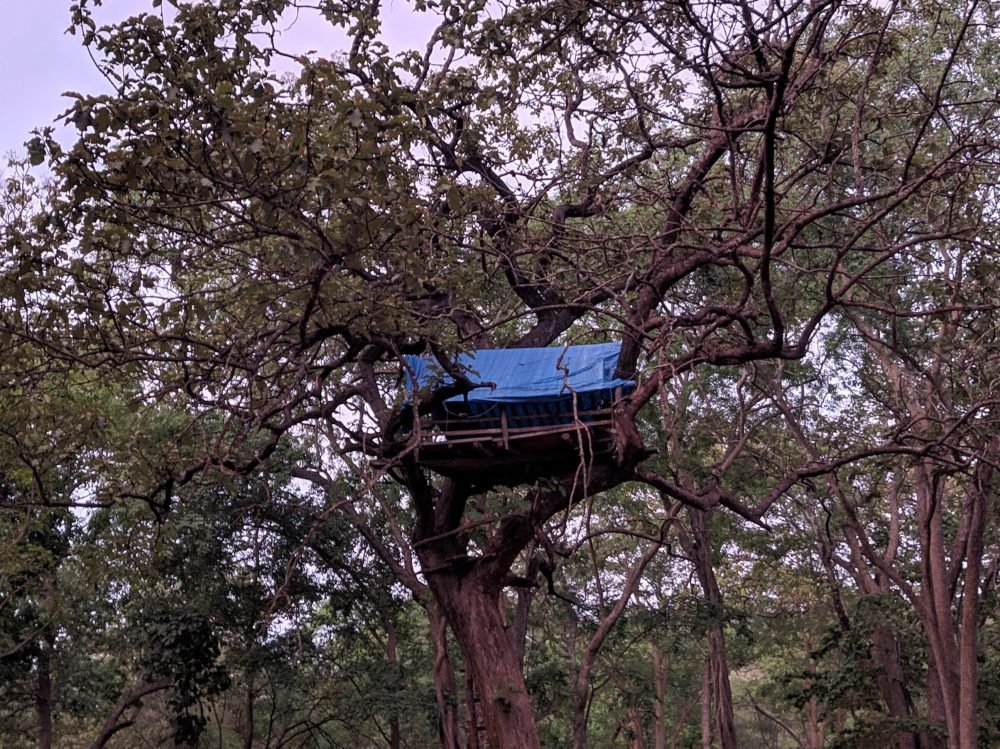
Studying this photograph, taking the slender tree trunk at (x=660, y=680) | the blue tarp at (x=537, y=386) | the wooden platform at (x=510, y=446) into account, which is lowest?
the slender tree trunk at (x=660, y=680)

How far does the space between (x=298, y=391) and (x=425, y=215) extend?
185cm

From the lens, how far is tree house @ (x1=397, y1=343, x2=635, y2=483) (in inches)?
207

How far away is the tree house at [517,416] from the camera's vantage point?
527 cm

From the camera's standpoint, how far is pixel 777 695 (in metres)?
15.8

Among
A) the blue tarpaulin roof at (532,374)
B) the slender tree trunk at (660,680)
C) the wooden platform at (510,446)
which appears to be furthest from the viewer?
Answer: the slender tree trunk at (660,680)

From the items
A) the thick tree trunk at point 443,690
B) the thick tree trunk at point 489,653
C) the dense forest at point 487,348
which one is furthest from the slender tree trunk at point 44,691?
the thick tree trunk at point 489,653

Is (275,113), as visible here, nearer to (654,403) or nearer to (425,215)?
(425,215)

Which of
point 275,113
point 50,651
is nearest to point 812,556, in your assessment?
point 50,651

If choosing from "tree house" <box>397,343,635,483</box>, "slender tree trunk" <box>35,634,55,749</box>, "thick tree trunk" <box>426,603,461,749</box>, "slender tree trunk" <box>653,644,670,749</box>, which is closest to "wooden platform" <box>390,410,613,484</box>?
"tree house" <box>397,343,635,483</box>

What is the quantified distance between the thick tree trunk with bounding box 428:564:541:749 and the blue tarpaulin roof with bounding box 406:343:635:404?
1104 millimetres

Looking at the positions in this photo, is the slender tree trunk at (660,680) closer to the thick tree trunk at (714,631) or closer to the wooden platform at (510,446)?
the thick tree trunk at (714,631)

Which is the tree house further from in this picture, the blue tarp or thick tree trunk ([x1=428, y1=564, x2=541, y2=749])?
thick tree trunk ([x1=428, y1=564, x2=541, y2=749])

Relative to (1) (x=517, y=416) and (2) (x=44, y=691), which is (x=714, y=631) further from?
(2) (x=44, y=691)

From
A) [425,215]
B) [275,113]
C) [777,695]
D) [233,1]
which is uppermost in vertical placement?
[233,1]
